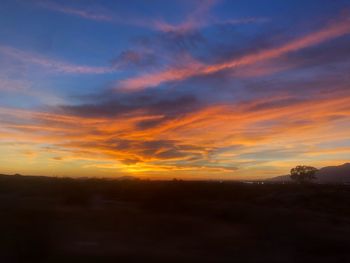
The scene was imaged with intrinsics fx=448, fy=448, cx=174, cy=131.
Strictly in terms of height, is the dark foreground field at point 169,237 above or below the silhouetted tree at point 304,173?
below

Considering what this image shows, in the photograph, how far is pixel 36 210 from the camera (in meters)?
21.2

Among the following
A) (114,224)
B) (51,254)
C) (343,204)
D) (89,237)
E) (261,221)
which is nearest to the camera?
(51,254)

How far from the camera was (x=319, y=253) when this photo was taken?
51.4ft

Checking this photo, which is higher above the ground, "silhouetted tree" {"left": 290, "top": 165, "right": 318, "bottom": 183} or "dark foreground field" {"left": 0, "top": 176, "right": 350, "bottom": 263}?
"silhouetted tree" {"left": 290, "top": 165, "right": 318, "bottom": 183}

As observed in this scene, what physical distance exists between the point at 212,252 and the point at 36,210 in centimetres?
987

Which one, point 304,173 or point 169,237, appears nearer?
point 169,237

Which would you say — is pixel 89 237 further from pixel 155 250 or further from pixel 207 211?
pixel 207 211

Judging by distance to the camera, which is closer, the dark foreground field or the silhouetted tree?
the dark foreground field

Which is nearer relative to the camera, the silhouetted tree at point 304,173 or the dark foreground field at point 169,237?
the dark foreground field at point 169,237

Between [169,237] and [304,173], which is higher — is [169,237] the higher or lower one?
the lower one

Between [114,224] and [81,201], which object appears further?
[81,201]

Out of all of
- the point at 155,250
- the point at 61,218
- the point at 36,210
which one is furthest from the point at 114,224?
the point at 155,250

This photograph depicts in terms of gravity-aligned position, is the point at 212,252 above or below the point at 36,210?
below

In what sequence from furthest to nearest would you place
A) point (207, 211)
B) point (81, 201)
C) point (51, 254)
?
point (81, 201)
point (207, 211)
point (51, 254)
